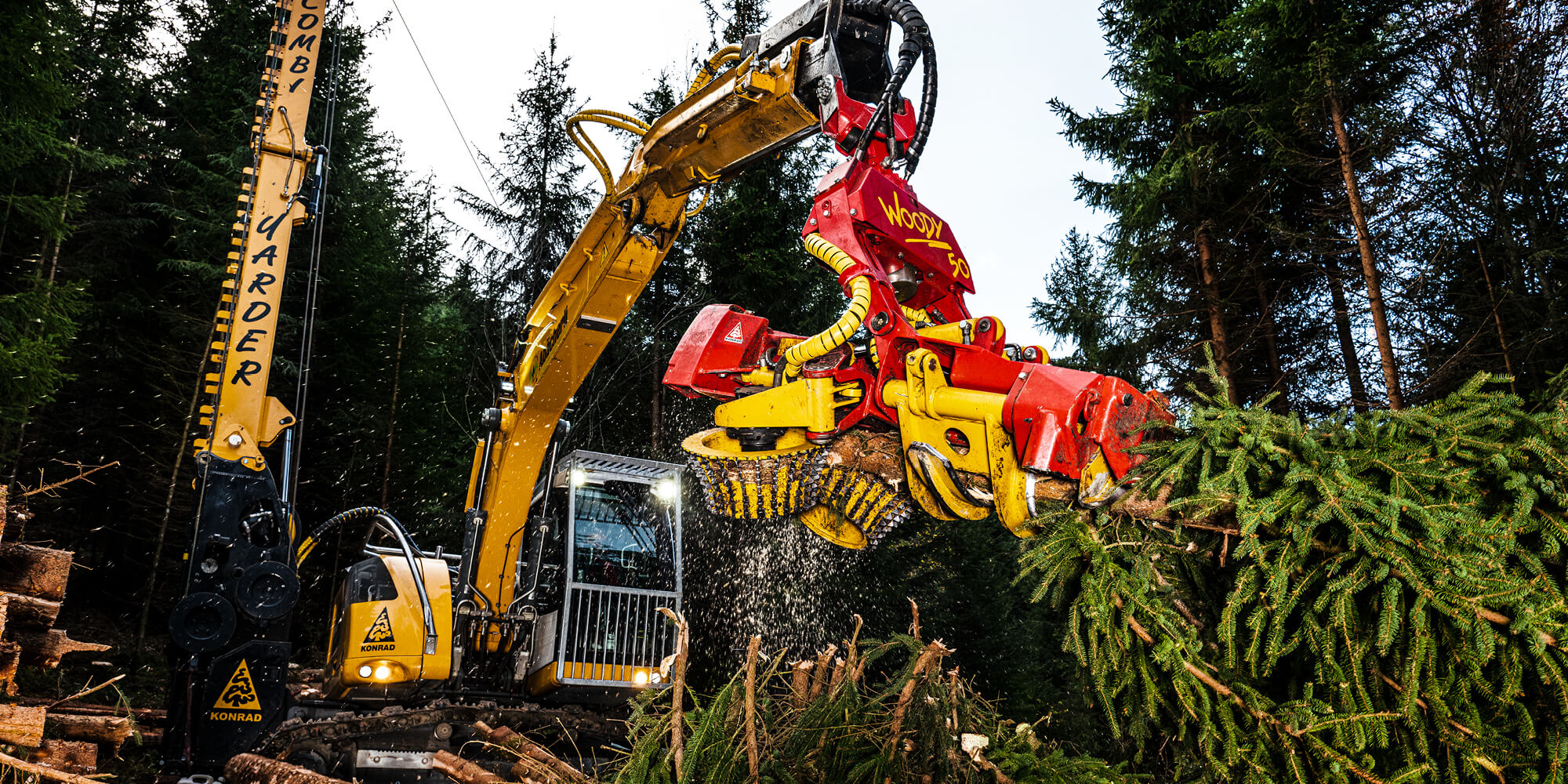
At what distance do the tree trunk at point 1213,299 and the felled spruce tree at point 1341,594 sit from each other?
7.13m

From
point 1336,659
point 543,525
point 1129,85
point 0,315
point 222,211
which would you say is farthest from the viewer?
point 222,211

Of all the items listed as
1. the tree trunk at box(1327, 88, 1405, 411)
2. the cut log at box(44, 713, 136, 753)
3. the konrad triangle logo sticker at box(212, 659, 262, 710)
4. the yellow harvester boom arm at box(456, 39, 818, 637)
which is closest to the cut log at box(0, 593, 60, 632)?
the cut log at box(44, 713, 136, 753)

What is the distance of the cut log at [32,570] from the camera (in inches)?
153

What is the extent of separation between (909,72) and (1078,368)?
9.62 metres

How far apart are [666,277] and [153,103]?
1044 centimetres

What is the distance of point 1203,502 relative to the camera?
2018mm

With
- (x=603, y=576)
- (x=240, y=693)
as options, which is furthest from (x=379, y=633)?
(x=603, y=576)

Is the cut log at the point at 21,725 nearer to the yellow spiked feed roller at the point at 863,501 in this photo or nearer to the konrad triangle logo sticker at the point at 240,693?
the konrad triangle logo sticker at the point at 240,693

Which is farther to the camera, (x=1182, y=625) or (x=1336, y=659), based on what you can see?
(x=1182, y=625)

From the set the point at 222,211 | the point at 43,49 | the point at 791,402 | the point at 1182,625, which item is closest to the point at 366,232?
the point at 222,211

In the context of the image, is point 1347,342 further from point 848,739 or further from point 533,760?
point 533,760

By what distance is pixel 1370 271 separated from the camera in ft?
24.8

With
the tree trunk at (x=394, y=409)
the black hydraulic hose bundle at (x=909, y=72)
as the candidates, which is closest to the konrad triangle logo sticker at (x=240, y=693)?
the black hydraulic hose bundle at (x=909, y=72)

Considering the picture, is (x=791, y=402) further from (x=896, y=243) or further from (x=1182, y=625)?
(x=1182, y=625)
